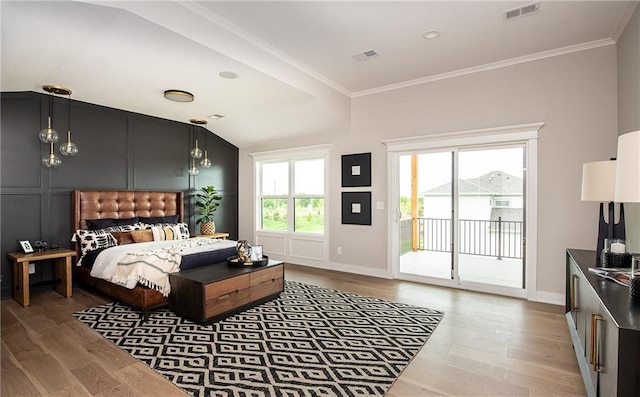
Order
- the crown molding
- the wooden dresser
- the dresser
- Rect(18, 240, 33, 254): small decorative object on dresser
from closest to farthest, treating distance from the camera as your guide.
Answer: the dresser < the wooden dresser < the crown molding < Rect(18, 240, 33, 254): small decorative object on dresser

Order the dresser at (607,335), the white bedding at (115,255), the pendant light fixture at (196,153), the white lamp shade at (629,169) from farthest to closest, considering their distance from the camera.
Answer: the pendant light fixture at (196,153)
the white bedding at (115,255)
the white lamp shade at (629,169)
the dresser at (607,335)

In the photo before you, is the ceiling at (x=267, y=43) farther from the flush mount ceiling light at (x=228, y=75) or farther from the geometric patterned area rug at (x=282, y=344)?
the geometric patterned area rug at (x=282, y=344)

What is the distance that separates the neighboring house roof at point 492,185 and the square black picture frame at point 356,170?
131 cm

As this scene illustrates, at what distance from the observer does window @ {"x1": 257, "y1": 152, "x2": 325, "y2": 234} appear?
234 inches

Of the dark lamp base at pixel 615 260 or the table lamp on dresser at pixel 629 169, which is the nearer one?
the table lamp on dresser at pixel 629 169

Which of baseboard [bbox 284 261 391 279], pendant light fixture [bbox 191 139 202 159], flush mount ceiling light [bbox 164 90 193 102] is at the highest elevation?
flush mount ceiling light [bbox 164 90 193 102]

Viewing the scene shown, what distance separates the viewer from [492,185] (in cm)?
428

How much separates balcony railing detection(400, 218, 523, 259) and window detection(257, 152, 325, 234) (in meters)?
1.71

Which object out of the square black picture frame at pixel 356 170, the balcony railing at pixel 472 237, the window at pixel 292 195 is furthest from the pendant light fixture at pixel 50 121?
the balcony railing at pixel 472 237

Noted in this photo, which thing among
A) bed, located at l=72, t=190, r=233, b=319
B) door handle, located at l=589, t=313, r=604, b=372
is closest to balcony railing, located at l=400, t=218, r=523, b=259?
door handle, located at l=589, t=313, r=604, b=372

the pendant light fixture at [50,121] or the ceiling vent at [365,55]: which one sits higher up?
the ceiling vent at [365,55]

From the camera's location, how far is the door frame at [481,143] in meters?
3.94

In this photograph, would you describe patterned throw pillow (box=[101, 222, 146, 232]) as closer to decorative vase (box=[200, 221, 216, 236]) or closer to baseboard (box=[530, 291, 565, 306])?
decorative vase (box=[200, 221, 216, 236])

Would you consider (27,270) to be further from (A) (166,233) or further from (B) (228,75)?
(B) (228,75)
